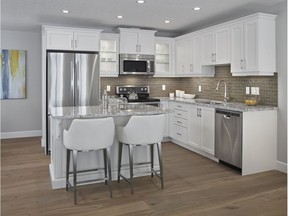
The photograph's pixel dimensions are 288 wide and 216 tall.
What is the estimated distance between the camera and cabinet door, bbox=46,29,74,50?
5.21m

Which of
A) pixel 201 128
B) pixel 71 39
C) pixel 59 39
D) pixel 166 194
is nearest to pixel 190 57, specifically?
pixel 201 128

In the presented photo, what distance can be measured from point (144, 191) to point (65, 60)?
3.11 meters

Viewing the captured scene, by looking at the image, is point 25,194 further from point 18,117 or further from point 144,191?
point 18,117

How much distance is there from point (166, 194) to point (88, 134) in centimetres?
120

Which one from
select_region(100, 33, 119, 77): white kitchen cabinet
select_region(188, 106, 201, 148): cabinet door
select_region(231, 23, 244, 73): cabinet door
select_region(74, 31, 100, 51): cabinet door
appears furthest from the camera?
select_region(100, 33, 119, 77): white kitchen cabinet

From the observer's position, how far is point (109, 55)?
19.5ft

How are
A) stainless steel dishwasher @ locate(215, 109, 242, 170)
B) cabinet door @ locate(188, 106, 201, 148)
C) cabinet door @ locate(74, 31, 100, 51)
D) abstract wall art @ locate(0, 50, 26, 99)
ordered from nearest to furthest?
stainless steel dishwasher @ locate(215, 109, 242, 170) → cabinet door @ locate(188, 106, 201, 148) → cabinet door @ locate(74, 31, 100, 51) → abstract wall art @ locate(0, 50, 26, 99)

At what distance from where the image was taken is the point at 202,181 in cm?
375

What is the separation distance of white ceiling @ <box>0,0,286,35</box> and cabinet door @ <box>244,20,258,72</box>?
1.15 ft

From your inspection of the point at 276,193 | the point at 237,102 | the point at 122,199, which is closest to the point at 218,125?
the point at 237,102

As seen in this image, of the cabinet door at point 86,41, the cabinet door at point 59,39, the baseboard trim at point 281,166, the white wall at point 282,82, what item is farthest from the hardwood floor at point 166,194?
the cabinet door at point 86,41

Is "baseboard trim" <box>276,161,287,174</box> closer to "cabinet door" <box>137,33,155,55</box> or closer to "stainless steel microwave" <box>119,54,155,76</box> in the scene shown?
"stainless steel microwave" <box>119,54,155,76</box>

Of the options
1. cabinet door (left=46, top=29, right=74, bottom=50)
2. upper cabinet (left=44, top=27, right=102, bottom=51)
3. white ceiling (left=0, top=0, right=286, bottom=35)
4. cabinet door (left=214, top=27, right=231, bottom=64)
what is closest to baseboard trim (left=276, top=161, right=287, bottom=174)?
cabinet door (left=214, top=27, right=231, bottom=64)

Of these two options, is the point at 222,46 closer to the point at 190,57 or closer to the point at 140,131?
the point at 190,57
